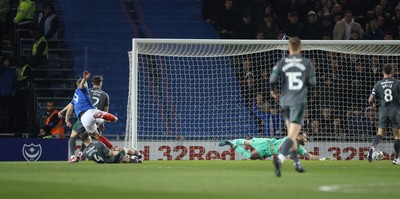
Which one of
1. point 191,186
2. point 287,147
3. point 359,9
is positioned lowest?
point 191,186

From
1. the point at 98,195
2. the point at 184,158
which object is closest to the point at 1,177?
the point at 98,195

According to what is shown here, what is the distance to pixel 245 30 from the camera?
83.1 feet

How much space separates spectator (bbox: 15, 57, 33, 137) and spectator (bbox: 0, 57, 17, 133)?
0.46 feet

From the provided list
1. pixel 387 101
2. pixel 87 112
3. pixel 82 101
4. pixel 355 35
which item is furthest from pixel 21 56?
pixel 387 101

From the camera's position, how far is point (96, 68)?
2552 centimetres

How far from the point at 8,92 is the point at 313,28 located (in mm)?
8544

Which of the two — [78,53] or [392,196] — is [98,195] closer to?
[392,196]

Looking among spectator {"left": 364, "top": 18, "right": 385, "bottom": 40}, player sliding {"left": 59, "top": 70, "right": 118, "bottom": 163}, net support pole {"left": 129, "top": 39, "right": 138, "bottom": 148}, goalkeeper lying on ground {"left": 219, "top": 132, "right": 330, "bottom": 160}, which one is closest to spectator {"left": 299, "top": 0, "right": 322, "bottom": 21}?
spectator {"left": 364, "top": 18, "right": 385, "bottom": 40}

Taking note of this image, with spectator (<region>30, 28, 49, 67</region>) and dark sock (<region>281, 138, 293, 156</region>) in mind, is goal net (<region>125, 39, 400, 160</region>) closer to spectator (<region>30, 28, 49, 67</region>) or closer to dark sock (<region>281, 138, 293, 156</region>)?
spectator (<region>30, 28, 49, 67</region>)

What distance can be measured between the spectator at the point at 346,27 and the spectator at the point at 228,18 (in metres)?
2.90

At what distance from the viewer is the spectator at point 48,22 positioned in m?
25.0

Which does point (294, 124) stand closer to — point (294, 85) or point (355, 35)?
point (294, 85)

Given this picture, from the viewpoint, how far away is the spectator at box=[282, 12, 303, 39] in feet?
80.8

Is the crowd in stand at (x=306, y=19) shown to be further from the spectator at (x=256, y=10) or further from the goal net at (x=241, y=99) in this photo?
the goal net at (x=241, y=99)
